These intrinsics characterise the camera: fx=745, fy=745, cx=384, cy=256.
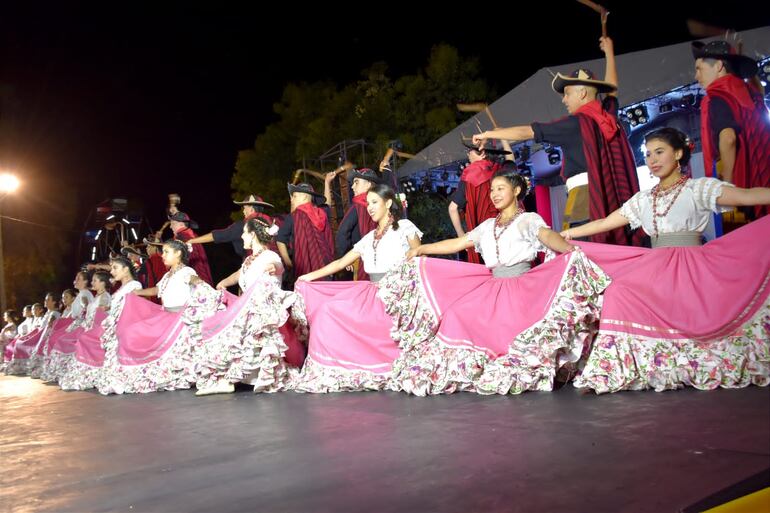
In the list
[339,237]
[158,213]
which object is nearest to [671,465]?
[339,237]

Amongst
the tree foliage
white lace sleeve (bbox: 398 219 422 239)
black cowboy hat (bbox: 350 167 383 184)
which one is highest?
the tree foliage

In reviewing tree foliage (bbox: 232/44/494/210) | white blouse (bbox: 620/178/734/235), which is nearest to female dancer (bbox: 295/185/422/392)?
white blouse (bbox: 620/178/734/235)

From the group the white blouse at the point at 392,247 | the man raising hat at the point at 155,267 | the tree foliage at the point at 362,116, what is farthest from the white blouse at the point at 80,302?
the tree foliage at the point at 362,116

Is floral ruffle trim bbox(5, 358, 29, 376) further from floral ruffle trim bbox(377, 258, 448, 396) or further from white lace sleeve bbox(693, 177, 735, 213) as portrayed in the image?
white lace sleeve bbox(693, 177, 735, 213)

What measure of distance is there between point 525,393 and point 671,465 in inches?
67.6

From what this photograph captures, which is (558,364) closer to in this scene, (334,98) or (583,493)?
(583,493)

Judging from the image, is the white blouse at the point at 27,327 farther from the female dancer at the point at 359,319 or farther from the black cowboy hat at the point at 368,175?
the female dancer at the point at 359,319

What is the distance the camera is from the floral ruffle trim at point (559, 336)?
391 cm

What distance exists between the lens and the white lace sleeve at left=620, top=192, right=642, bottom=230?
4031 millimetres

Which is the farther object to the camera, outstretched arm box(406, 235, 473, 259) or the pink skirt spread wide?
outstretched arm box(406, 235, 473, 259)

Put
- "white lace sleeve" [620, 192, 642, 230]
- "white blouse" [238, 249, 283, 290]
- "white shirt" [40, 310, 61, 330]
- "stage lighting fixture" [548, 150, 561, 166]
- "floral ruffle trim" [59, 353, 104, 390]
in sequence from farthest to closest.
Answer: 1. "stage lighting fixture" [548, 150, 561, 166]
2. "white shirt" [40, 310, 61, 330]
3. "floral ruffle trim" [59, 353, 104, 390]
4. "white blouse" [238, 249, 283, 290]
5. "white lace sleeve" [620, 192, 642, 230]

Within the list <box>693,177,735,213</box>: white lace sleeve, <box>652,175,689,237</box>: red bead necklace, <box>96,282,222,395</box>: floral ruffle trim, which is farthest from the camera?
<box>96,282,222,395</box>: floral ruffle trim

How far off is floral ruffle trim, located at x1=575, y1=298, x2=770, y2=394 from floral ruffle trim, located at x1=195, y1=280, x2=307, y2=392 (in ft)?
7.45

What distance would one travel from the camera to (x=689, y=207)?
3.83m
